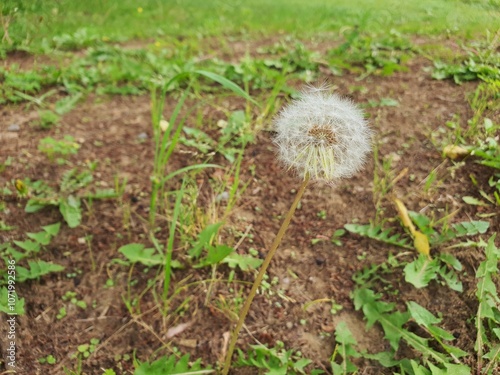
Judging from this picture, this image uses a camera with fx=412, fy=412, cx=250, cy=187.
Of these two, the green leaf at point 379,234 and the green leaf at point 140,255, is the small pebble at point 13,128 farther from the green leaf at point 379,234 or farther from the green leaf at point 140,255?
the green leaf at point 379,234

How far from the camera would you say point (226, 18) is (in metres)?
5.51

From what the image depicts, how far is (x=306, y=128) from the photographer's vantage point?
1.32 meters

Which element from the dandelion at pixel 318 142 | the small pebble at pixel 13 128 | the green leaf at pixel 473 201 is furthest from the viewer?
the small pebble at pixel 13 128

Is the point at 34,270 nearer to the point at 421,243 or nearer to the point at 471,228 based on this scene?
the point at 421,243

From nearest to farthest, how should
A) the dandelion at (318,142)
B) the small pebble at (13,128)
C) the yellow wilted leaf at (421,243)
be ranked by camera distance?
1. the dandelion at (318,142)
2. the yellow wilted leaf at (421,243)
3. the small pebble at (13,128)

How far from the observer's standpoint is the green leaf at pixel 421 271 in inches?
73.1

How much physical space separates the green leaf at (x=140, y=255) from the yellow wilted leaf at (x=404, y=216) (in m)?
1.25

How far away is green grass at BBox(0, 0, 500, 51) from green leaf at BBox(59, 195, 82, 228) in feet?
3.32

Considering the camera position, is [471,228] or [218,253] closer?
[218,253]

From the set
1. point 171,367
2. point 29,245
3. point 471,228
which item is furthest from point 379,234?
point 29,245

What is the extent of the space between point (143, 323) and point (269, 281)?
2.04ft

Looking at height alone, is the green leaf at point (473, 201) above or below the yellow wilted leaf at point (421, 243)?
above

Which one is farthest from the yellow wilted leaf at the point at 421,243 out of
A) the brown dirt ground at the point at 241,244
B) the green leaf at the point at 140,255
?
the green leaf at the point at 140,255

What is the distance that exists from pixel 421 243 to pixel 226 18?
14.7ft
